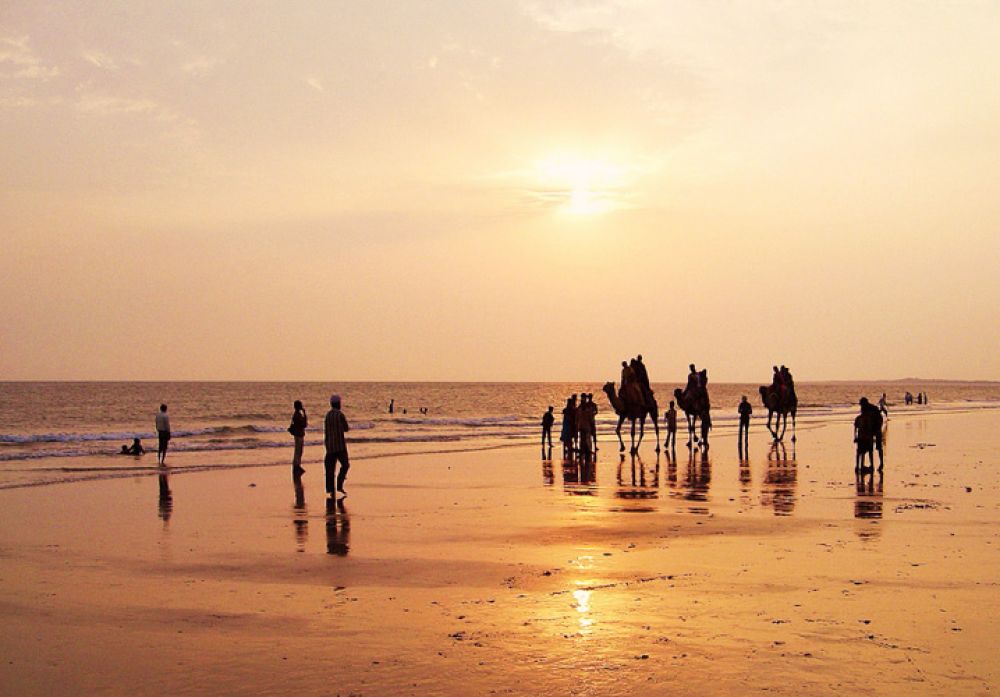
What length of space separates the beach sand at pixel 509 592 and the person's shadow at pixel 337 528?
0.10 meters

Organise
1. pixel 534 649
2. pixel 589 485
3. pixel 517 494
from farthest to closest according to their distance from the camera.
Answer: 1. pixel 589 485
2. pixel 517 494
3. pixel 534 649

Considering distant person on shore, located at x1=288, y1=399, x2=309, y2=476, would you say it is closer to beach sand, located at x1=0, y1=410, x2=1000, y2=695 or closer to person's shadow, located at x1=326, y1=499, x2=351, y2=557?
beach sand, located at x1=0, y1=410, x2=1000, y2=695

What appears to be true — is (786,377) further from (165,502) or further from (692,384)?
(165,502)

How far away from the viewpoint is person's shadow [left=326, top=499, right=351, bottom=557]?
1407cm

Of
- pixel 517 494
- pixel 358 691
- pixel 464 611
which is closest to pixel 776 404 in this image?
pixel 517 494

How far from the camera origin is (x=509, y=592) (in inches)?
428

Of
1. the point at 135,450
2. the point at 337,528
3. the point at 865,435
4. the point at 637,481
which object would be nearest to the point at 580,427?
the point at 637,481

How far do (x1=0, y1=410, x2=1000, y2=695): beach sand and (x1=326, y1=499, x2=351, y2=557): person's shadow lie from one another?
10 cm

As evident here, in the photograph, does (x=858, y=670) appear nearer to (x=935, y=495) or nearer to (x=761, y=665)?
(x=761, y=665)

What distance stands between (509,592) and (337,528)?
19.4ft

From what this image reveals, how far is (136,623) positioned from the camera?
9758 millimetres

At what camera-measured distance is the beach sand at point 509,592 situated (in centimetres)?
792

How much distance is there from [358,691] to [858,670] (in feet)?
12.8

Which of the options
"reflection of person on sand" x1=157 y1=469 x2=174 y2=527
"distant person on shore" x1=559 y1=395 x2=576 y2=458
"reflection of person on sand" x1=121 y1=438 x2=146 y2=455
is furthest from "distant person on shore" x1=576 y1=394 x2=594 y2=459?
"reflection of person on sand" x1=121 y1=438 x2=146 y2=455
